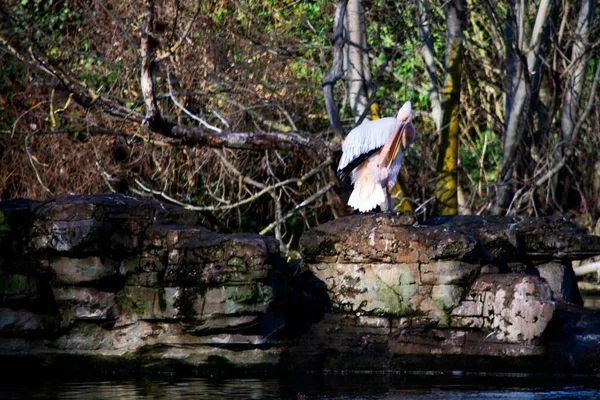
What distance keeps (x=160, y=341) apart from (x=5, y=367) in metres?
1.50

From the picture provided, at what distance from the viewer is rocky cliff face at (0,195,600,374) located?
8.20 m

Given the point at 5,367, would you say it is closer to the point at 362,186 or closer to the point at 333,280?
the point at 333,280

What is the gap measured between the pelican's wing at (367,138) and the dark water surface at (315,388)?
2.22 meters

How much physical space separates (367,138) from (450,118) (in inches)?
190

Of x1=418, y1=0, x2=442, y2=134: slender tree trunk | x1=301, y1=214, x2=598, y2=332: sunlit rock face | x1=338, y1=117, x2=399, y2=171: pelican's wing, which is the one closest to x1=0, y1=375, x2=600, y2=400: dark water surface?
x1=301, y1=214, x2=598, y2=332: sunlit rock face

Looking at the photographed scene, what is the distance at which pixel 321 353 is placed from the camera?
845cm

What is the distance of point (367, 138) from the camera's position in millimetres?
8805

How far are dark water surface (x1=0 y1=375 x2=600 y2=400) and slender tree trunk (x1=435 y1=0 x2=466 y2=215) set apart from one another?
544cm

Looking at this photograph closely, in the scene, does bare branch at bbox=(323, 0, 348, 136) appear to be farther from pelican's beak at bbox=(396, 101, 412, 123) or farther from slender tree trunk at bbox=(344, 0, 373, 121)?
pelican's beak at bbox=(396, 101, 412, 123)

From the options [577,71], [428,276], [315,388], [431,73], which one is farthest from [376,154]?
[577,71]

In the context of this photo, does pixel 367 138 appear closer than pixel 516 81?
Yes

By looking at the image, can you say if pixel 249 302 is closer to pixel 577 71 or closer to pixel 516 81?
pixel 516 81

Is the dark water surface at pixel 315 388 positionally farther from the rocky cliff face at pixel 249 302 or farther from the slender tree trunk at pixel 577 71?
the slender tree trunk at pixel 577 71

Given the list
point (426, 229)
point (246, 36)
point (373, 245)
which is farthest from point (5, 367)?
point (246, 36)
